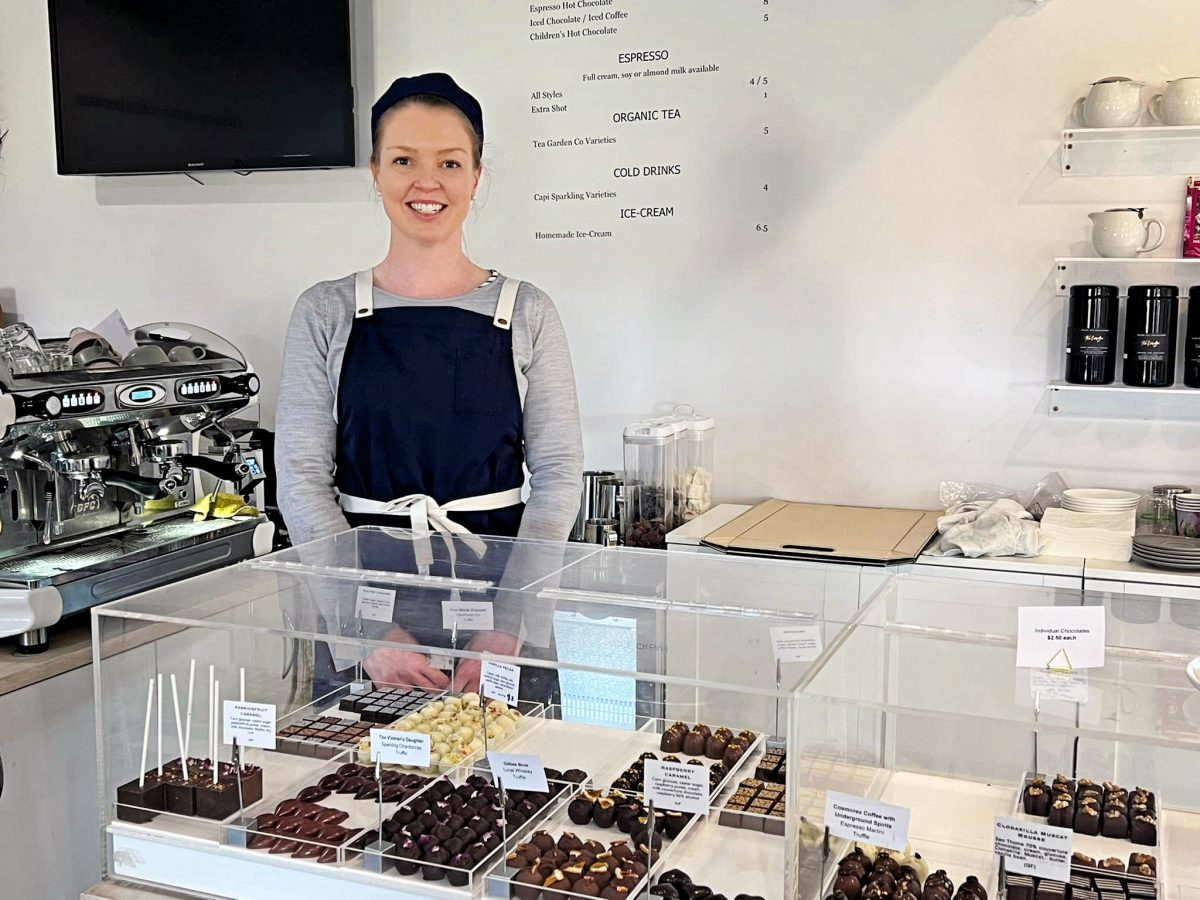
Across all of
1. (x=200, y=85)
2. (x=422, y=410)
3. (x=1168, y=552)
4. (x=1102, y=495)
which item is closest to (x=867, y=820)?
(x=422, y=410)

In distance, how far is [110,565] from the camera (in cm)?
246

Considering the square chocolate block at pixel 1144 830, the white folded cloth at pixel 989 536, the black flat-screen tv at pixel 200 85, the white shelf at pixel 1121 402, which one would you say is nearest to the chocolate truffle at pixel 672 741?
the square chocolate block at pixel 1144 830

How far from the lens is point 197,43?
3934 mm

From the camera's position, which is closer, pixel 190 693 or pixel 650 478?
pixel 190 693

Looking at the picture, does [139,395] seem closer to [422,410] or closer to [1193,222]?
[422,410]

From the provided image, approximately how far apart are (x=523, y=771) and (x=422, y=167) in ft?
3.73

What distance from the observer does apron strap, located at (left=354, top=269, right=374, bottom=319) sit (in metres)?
2.21

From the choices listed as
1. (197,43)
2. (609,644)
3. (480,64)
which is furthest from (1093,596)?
(197,43)

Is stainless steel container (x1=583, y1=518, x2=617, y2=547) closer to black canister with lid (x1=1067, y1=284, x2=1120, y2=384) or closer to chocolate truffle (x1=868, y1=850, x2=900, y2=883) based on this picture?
black canister with lid (x1=1067, y1=284, x2=1120, y2=384)

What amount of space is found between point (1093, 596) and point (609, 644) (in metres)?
0.66

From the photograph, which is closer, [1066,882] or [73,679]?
[1066,882]

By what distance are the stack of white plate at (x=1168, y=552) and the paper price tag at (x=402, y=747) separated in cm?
189

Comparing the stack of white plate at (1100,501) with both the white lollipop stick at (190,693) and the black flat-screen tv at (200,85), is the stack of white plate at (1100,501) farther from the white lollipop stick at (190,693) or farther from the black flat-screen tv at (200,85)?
the black flat-screen tv at (200,85)

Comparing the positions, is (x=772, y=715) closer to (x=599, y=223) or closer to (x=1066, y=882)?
(x=1066, y=882)
